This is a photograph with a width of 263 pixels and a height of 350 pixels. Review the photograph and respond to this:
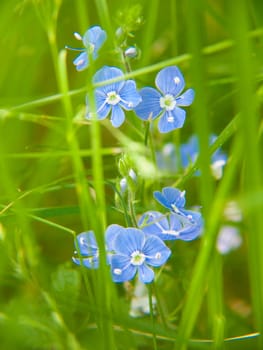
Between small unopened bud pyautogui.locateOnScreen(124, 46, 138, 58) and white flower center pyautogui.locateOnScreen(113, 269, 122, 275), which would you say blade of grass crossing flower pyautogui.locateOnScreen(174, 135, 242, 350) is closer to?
white flower center pyautogui.locateOnScreen(113, 269, 122, 275)

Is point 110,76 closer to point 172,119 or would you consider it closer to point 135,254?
point 172,119

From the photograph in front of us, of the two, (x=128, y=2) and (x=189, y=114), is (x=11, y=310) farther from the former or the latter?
(x=189, y=114)

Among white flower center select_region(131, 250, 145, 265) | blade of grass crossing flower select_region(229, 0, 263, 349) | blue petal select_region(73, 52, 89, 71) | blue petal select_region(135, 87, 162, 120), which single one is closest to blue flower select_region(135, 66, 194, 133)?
blue petal select_region(135, 87, 162, 120)

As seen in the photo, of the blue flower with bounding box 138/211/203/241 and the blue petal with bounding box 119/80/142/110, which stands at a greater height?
the blue petal with bounding box 119/80/142/110

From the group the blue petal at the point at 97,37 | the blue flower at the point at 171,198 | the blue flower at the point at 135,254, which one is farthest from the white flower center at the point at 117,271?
the blue petal at the point at 97,37

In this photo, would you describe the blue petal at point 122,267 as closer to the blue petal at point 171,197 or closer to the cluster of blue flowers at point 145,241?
the cluster of blue flowers at point 145,241

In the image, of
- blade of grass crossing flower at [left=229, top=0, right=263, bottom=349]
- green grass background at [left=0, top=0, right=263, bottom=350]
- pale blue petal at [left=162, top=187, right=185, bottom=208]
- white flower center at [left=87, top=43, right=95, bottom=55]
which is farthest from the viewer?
pale blue petal at [left=162, top=187, right=185, bottom=208]

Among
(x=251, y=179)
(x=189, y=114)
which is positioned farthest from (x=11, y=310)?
(x=189, y=114)

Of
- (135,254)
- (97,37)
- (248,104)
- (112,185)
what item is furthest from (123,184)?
(248,104)

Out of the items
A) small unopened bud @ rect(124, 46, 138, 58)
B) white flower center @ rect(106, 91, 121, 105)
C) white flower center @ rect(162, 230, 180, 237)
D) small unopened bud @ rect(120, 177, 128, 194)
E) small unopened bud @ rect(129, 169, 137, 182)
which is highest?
small unopened bud @ rect(124, 46, 138, 58)
